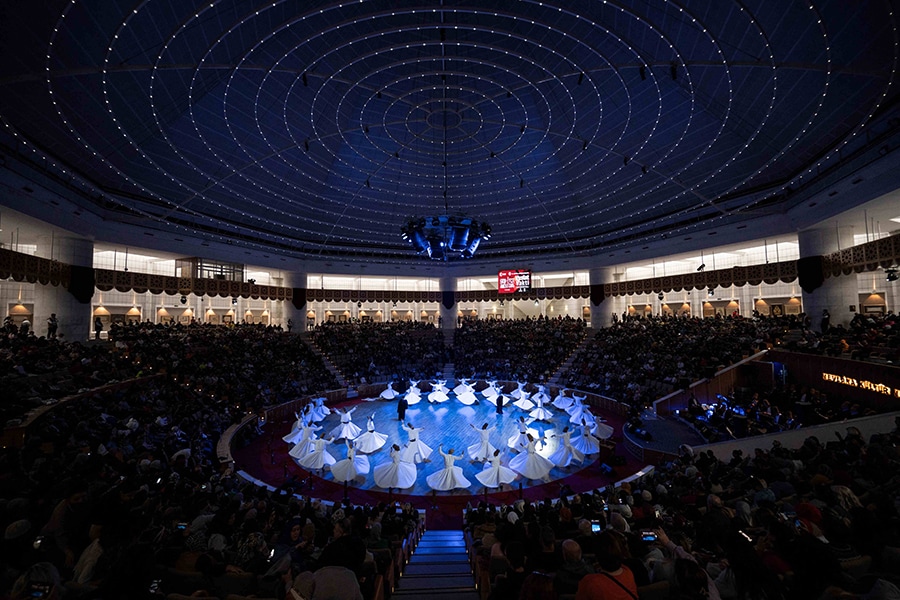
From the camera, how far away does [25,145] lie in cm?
1395

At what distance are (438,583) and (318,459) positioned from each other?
31.7 ft

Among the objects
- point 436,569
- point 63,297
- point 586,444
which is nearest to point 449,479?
point 436,569

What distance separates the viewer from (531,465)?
13.5 meters

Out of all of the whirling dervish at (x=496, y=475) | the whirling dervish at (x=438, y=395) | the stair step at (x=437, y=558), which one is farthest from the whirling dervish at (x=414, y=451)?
the whirling dervish at (x=438, y=395)

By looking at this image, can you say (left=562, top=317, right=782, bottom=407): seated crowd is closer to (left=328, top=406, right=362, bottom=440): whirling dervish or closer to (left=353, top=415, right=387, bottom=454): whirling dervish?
(left=353, top=415, right=387, bottom=454): whirling dervish

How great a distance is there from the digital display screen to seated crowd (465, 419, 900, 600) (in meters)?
24.5

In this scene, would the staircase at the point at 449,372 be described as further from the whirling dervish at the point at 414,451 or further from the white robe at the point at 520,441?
the whirling dervish at the point at 414,451

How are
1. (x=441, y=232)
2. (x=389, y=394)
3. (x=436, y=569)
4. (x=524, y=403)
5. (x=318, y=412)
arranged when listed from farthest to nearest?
(x=389, y=394), (x=524, y=403), (x=318, y=412), (x=441, y=232), (x=436, y=569)

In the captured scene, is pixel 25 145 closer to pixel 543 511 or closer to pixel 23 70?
pixel 23 70

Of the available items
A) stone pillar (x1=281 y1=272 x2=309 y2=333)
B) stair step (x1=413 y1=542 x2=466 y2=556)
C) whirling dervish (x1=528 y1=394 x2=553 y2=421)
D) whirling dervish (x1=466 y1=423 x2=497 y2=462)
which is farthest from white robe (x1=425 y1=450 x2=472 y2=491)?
stone pillar (x1=281 y1=272 x2=309 y2=333)

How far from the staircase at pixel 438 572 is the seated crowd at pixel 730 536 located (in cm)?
50

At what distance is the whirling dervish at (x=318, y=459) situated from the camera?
14422mm

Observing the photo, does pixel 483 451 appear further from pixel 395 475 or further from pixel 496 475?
pixel 395 475

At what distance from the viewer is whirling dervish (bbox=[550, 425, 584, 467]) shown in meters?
14.6
